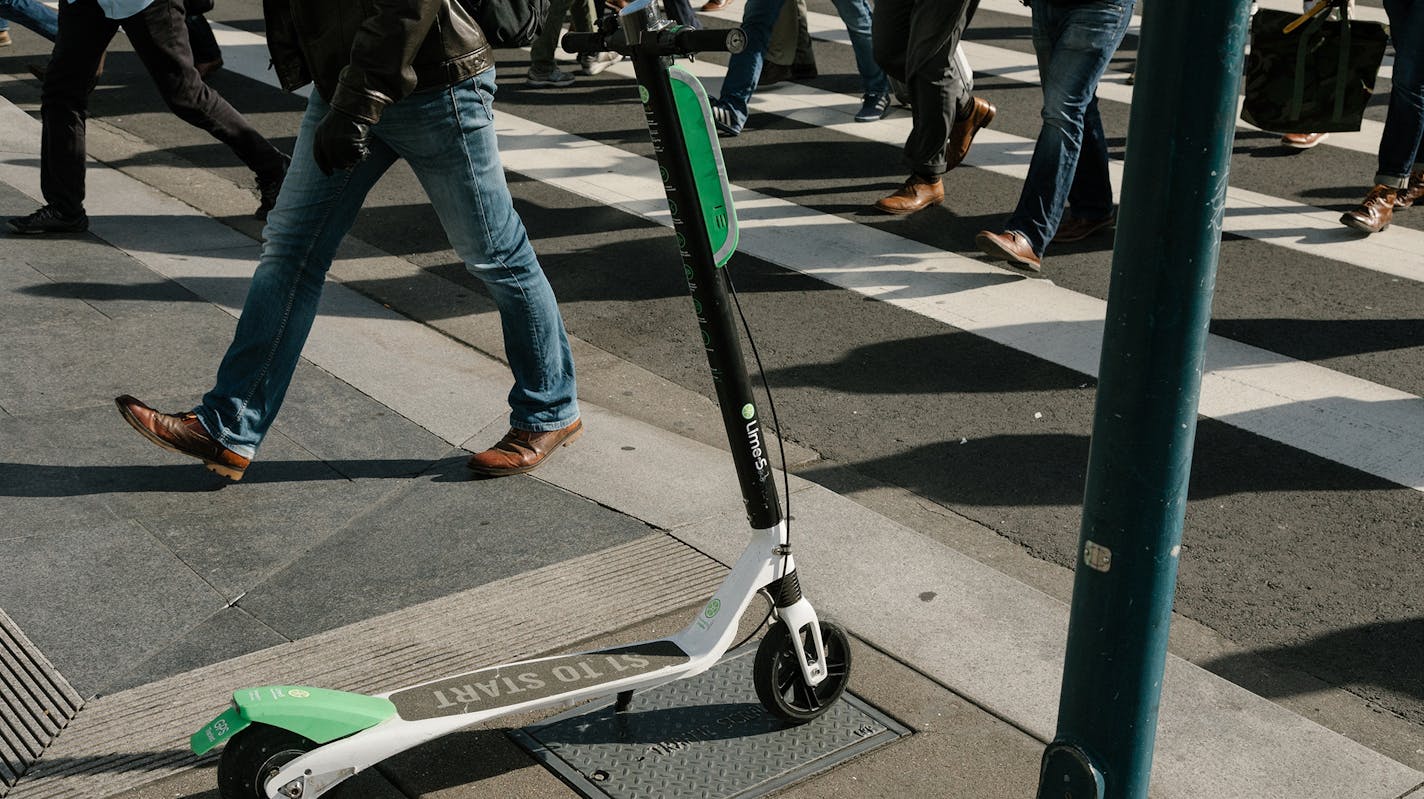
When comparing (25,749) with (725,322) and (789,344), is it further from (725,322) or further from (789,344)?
(789,344)

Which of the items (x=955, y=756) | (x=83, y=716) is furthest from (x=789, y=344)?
(x=83, y=716)

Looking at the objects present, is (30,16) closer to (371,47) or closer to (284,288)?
(284,288)

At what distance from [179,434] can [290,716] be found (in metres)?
1.72

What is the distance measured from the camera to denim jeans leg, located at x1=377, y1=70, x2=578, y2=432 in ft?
13.1

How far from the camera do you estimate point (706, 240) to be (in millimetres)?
2865

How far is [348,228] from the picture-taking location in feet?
13.8

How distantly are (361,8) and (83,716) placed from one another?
5.91 feet

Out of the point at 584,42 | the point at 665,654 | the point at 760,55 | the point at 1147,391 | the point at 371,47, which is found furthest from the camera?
the point at 760,55

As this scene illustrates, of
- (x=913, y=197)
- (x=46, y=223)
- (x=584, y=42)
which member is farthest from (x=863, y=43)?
(x=584, y=42)

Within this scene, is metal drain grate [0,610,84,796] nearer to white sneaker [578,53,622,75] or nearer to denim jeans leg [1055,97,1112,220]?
denim jeans leg [1055,97,1112,220]

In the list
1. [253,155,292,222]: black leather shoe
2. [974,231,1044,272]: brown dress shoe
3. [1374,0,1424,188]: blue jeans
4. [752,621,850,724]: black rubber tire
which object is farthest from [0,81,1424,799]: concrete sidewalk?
[1374,0,1424,188]: blue jeans

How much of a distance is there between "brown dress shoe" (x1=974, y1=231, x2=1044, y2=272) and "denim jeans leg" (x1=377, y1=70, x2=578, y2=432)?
2.41m

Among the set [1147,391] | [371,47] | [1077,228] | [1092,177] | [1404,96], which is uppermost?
[371,47]

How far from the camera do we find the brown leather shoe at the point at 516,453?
14.4 feet
